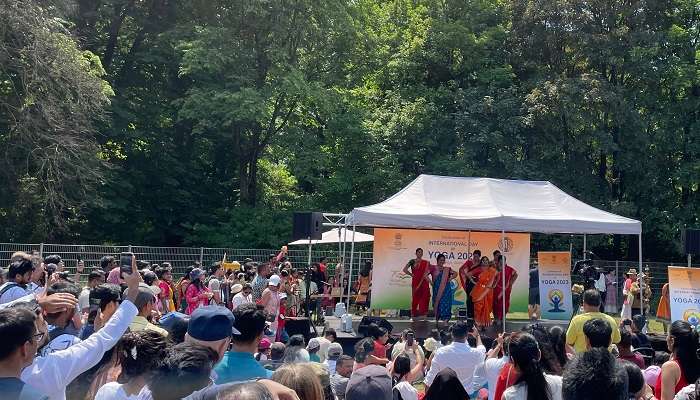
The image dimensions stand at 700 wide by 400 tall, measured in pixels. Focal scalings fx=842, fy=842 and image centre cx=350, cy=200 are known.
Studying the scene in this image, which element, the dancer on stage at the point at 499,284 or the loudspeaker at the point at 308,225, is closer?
the loudspeaker at the point at 308,225

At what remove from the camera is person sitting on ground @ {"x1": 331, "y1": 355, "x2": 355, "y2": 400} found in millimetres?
6316

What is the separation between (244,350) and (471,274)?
44.9ft

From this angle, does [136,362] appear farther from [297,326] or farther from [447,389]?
[297,326]

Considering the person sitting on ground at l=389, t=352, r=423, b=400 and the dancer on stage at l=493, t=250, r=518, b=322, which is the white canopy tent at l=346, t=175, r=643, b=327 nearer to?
the dancer on stage at l=493, t=250, r=518, b=322

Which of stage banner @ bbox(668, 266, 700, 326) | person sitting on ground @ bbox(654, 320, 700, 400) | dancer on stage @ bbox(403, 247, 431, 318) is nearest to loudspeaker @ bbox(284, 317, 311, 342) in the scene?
dancer on stage @ bbox(403, 247, 431, 318)

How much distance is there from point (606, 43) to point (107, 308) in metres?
28.1

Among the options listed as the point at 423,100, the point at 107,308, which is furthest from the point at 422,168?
the point at 107,308

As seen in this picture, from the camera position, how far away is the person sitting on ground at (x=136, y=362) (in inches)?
154

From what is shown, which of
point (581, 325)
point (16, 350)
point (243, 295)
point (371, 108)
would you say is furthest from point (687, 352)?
point (371, 108)

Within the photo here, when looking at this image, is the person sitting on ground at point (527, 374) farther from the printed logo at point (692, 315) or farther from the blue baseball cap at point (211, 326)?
the printed logo at point (692, 315)

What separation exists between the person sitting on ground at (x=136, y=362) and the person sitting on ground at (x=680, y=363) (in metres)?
3.28

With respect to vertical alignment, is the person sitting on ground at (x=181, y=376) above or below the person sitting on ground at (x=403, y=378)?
above

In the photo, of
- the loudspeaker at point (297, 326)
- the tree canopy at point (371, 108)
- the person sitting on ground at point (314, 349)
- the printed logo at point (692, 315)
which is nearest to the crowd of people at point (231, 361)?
the person sitting on ground at point (314, 349)

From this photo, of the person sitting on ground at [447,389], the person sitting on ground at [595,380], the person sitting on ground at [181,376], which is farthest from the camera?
the person sitting on ground at [447,389]
